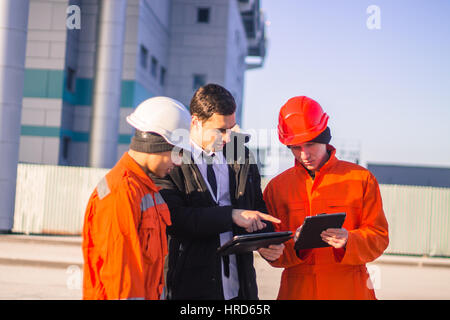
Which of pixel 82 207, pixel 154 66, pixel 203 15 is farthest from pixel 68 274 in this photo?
pixel 203 15

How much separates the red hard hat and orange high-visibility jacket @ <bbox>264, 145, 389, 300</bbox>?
0.69ft

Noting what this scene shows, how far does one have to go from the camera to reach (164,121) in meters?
2.30

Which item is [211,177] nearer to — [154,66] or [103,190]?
[103,190]

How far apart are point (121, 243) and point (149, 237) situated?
0.18m

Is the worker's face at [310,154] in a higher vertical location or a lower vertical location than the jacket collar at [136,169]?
higher

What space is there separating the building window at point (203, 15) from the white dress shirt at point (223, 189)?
32618 millimetres

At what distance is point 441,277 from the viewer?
40.5ft

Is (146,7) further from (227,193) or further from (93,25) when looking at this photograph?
(227,193)

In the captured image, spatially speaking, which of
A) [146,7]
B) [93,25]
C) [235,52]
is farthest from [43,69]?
[235,52]

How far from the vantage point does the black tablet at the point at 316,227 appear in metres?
2.38

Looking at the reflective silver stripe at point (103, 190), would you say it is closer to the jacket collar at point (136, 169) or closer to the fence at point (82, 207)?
the jacket collar at point (136, 169)

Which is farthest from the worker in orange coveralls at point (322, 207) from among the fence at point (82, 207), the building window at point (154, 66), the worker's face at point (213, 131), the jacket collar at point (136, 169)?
the building window at point (154, 66)

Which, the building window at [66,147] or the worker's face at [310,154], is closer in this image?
the worker's face at [310,154]

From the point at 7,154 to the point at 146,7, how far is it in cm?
1612
